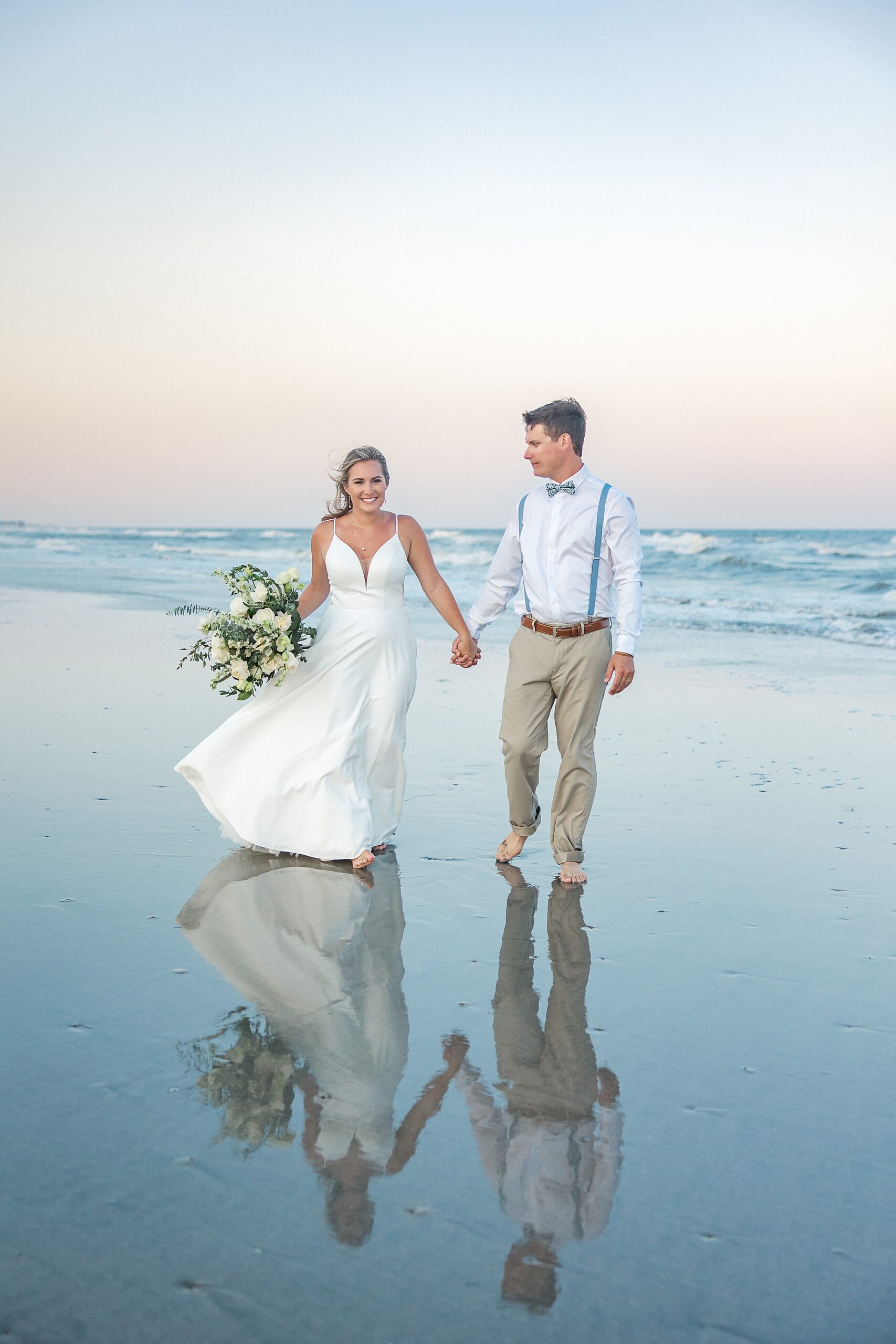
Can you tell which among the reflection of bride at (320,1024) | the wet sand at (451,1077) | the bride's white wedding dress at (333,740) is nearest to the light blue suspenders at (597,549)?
the bride's white wedding dress at (333,740)

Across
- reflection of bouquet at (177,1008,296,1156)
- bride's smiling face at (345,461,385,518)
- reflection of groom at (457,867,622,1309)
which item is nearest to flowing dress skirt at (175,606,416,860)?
bride's smiling face at (345,461,385,518)

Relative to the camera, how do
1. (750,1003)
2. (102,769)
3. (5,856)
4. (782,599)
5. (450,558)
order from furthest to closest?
(450,558), (782,599), (102,769), (5,856), (750,1003)

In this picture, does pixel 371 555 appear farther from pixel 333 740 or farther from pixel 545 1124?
pixel 545 1124

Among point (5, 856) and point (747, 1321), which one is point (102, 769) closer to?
point (5, 856)

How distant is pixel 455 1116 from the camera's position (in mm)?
2836

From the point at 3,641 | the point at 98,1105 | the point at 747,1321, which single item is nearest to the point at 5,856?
the point at 98,1105

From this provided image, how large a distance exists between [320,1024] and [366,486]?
287cm

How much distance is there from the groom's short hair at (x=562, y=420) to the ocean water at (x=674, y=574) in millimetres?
9739

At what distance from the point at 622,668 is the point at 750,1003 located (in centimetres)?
172

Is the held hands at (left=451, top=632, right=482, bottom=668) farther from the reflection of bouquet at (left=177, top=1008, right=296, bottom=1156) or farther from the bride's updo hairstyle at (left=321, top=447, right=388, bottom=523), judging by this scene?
the reflection of bouquet at (left=177, top=1008, right=296, bottom=1156)

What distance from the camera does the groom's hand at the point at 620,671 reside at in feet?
16.1

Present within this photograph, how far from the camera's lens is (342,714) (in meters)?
→ 5.45

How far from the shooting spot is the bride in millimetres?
5285

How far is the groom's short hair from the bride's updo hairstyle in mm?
809
